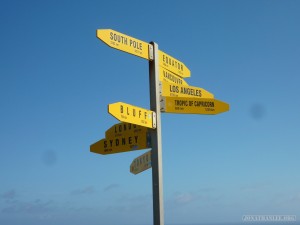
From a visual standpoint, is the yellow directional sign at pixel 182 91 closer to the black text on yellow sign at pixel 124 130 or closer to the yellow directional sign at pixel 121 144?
the black text on yellow sign at pixel 124 130

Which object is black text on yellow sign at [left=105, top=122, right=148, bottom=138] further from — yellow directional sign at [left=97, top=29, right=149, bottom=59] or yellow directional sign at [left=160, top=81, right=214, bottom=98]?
yellow directional sign at [left=97, top=29, right=149, bottom=59]

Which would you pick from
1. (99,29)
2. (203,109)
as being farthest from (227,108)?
(99,29)

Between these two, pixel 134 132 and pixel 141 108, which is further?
pixel 134 132

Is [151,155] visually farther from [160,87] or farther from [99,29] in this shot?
[99,29]

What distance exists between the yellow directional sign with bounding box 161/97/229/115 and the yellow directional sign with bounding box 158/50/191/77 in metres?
0.58

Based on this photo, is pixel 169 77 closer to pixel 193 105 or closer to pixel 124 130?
pixel 193 105

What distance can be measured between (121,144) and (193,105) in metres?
1.16

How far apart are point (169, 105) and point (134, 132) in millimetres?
606

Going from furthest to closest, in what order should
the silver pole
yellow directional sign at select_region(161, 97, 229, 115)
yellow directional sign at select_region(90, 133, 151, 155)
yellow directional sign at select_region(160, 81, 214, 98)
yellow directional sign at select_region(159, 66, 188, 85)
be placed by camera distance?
1. yellow directional sign at select_region(159, 66, 188, 85)
2. yellow directional sign at select_region(160, 81, 214, 98)
3. yellow directional sign at select_region(161, 97, 229, 115)
4. yellow directional sign at select_region(90, 133, 151, 155)
5. the silver pole

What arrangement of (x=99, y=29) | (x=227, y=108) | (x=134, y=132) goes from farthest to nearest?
(x=227, y=108) → (x=134, y=132) → (x=99, y=29)

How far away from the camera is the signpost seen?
5375 mm

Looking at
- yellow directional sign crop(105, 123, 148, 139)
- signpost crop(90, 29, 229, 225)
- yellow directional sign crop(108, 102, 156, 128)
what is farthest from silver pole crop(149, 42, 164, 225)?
yellow directional sign crop(105, 123, 148, 139)

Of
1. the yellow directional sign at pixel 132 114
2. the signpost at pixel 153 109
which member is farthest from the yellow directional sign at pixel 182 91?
the yellow directional sign at pixel 132 114

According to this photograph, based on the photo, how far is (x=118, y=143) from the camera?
234 inches
